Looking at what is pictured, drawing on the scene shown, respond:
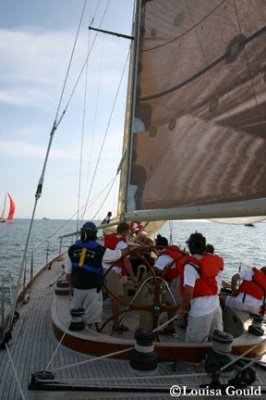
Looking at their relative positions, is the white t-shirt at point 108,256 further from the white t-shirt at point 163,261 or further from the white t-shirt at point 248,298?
the white t-shirt at point 248,298

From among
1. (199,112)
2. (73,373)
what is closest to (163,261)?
(73,373)

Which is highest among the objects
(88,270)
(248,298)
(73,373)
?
(88,270)

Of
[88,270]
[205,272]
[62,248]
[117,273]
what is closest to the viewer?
[205,272]

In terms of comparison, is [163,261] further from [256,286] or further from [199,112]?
[199,112]

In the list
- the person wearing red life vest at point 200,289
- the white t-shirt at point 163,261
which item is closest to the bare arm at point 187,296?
the person wearing red life vest at point 200,289

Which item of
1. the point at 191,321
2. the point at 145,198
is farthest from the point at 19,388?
the point at 145,198

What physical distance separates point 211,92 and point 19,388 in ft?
12.9

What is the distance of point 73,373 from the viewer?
3.84 m

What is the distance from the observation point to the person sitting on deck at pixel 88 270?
4.57 m

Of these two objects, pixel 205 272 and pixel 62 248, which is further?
pixel 62 248

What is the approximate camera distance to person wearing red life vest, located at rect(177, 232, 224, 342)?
4.07m

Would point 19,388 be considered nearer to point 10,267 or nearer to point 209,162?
point 209,162

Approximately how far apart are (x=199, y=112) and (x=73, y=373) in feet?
11.5

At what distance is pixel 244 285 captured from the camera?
5676 mm
